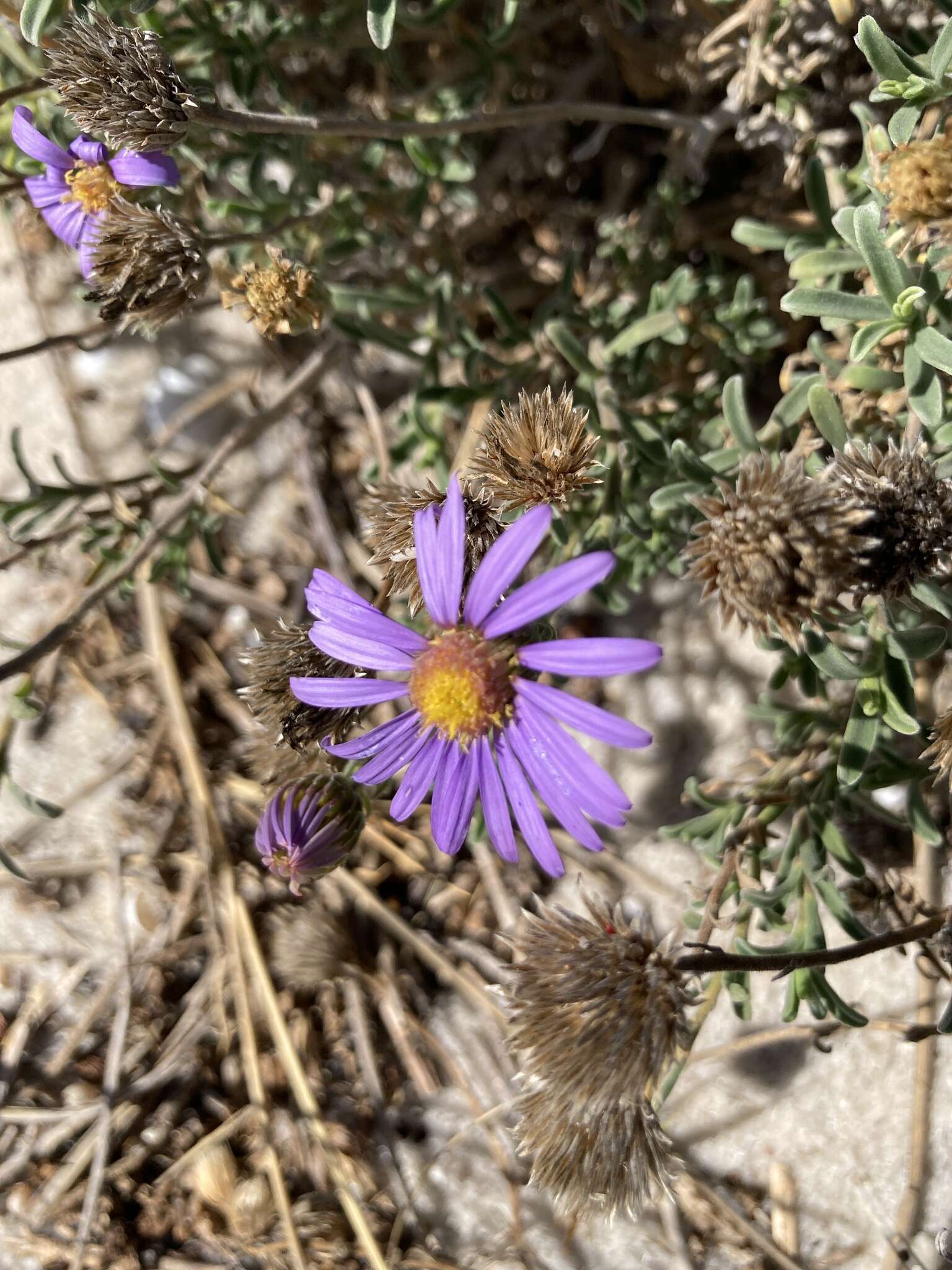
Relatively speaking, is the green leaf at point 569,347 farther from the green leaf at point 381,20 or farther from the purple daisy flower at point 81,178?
the purple daisy flower at point 81,178

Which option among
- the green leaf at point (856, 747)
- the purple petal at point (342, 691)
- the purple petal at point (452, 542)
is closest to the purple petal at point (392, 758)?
the purple petal at point (342, 691)

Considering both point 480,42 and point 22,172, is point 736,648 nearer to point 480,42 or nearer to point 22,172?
point 480,42

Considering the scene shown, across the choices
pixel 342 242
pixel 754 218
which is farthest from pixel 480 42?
pixel 754 218

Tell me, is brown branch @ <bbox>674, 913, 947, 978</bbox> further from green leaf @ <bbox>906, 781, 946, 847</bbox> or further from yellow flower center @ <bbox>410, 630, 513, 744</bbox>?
yellow flower center @ <bbox>410, 630, 513, 744</bbox>

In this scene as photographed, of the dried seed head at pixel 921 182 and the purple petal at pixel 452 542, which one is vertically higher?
the dried seed head at pixel 921 182

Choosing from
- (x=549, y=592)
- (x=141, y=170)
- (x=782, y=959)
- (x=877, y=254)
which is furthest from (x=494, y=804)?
(x=141, y=170)
